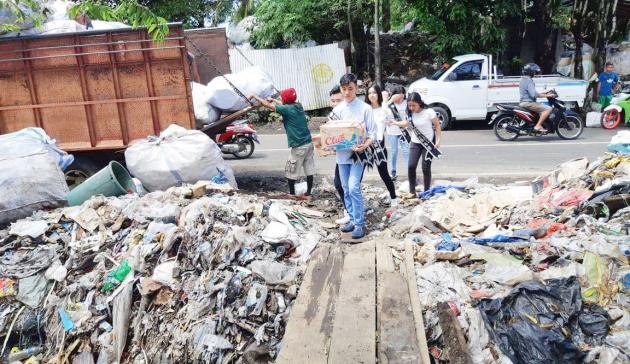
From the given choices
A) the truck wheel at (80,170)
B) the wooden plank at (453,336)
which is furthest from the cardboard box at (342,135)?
the truck wheel at (80,170)

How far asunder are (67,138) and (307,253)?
15.2 feet

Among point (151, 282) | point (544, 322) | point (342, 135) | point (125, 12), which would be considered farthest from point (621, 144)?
point (125, 12)

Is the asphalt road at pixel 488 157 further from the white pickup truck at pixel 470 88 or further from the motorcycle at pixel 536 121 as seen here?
the white pickup truck at pixel 470 88

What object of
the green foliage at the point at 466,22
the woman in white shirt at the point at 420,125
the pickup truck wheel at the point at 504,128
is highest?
the green foliage at the point at 466,22

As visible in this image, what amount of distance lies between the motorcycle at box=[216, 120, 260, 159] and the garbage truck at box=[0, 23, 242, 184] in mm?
2609

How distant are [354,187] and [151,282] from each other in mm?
2192

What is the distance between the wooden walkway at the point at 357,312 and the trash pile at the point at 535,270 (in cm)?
22

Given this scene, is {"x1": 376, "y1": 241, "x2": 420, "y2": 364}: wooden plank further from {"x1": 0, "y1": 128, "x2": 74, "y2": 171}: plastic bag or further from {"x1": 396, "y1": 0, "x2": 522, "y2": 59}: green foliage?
{"x1": 396, "y1": 0, "x2": 522, "y2": 59}: green foliage

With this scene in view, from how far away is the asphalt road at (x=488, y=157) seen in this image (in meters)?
8.12

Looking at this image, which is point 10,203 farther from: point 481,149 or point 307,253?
point 481,149

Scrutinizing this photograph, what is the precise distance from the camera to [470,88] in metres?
12.6

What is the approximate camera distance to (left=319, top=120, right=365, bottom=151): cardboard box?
16.3 feet

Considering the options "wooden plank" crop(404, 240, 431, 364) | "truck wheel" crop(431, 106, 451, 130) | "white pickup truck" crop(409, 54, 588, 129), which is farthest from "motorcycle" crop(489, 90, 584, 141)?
"wooden plank" crop(404, 240, 431, 364)

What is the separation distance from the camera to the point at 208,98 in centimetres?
721
